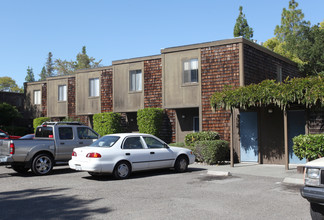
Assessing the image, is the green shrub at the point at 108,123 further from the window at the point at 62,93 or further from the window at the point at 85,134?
the window at the point at 85,134

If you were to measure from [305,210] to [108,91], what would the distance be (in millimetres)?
18207

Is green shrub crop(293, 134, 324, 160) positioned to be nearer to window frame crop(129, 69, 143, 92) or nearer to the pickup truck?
the pickup truck

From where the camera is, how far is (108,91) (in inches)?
925

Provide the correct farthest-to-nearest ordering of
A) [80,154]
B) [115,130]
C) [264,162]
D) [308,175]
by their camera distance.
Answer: [115,130]
[264,162]
[80,154]
[308,175]

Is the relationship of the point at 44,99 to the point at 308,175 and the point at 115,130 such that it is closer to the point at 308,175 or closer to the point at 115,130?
the point at 115,130

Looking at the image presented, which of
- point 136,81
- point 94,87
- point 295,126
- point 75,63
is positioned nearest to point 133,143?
point 295,126

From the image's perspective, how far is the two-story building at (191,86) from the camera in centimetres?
1623

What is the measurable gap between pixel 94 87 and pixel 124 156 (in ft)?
47.2

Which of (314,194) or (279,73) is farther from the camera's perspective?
(279,73)

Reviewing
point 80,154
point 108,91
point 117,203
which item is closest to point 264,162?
point 80,154

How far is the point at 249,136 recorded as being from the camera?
1623 centimetres

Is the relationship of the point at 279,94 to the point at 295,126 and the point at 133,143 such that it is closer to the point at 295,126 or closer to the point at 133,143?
the point at 295,126

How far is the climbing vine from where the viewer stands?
39.9ft

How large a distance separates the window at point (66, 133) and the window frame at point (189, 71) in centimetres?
773
